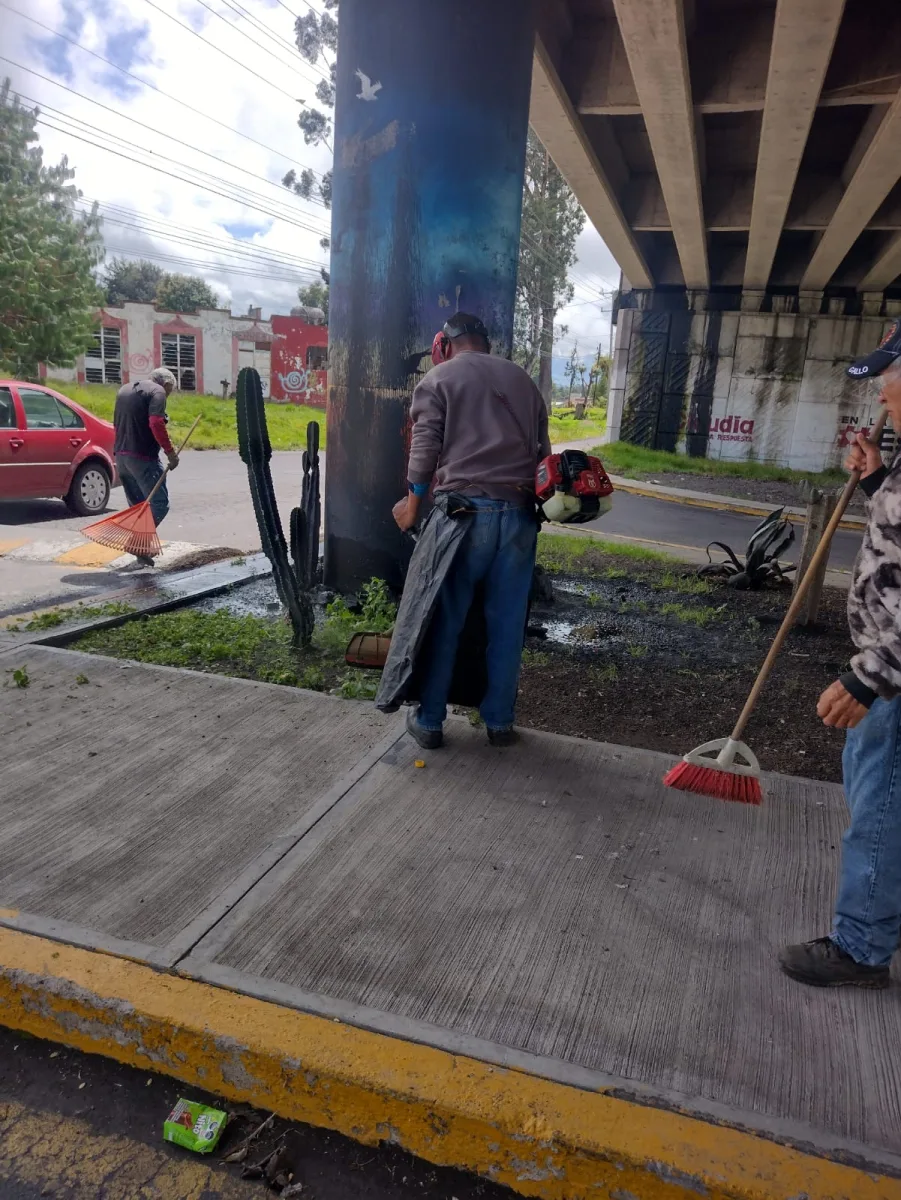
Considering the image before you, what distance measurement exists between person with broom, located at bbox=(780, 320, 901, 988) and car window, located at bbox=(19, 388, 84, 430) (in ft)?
32.5

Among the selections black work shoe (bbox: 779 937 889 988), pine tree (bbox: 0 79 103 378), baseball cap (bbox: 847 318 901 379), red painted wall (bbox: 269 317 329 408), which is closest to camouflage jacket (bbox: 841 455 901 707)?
baseball cap (bbox: 847 318 901 379)

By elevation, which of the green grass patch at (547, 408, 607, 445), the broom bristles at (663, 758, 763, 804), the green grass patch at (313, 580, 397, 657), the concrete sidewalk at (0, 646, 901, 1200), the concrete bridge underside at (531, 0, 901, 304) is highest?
the concrete bridge underside at (531, 0, 901, 304)

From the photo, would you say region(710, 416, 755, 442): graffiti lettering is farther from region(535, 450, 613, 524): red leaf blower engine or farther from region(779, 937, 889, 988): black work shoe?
region(779, 937, 889, 988): black work shoe

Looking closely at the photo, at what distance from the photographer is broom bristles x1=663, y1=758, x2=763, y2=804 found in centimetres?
319

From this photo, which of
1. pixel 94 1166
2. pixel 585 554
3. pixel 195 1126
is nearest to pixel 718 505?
pixel 585 554

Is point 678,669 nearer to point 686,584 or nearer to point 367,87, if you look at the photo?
point 686,584

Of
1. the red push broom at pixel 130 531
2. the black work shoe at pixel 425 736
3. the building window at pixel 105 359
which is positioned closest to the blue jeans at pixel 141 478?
the red push broom at pixel 130 531

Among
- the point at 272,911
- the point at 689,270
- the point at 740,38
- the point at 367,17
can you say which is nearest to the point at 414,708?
the point at 272,911

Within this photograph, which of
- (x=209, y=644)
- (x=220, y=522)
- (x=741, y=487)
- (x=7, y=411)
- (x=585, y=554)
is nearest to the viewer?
(x=209, y=644)

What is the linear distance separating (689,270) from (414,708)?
18573 mm

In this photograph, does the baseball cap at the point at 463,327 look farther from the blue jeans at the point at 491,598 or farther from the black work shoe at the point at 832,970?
the black work shoe at the point at 832,970

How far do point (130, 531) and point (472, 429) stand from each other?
472 centimetres

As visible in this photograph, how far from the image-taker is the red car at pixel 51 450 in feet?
32.7

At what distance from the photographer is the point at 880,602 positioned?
233cm
